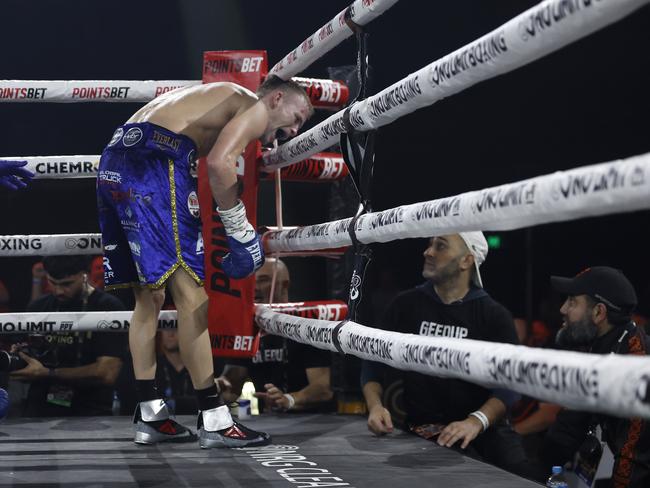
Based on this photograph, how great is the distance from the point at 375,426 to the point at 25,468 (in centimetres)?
90

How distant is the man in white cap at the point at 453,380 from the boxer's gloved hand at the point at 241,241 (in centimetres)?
53

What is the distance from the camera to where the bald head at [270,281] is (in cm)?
358

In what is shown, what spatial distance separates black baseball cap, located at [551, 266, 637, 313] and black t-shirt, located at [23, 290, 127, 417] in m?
1.73

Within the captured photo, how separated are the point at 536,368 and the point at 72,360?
2642 millimetres

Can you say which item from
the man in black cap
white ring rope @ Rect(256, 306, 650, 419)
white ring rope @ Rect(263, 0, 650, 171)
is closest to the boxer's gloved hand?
white ring rope @ Rect(263, 0, 650, 171)

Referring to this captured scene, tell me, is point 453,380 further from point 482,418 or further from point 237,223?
point 237,223

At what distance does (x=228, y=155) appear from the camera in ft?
7.44

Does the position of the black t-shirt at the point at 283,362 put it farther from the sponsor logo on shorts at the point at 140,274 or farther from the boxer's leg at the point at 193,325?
the sponsor logo on shorts at the point at 140,274

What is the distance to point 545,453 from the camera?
11.5 ft

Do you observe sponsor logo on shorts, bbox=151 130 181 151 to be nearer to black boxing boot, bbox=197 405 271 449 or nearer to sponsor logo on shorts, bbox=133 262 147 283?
sponsor logo on shorts, bbox=133 262 147 283

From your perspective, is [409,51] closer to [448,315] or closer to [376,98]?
[448,315]

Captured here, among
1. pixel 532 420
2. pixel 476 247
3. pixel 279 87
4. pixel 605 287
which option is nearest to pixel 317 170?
pixel 279 87

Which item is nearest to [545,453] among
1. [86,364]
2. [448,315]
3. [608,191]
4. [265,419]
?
[448,315]

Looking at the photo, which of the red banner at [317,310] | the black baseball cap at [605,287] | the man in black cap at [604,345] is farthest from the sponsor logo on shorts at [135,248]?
the black baseball cap at [605,287]
